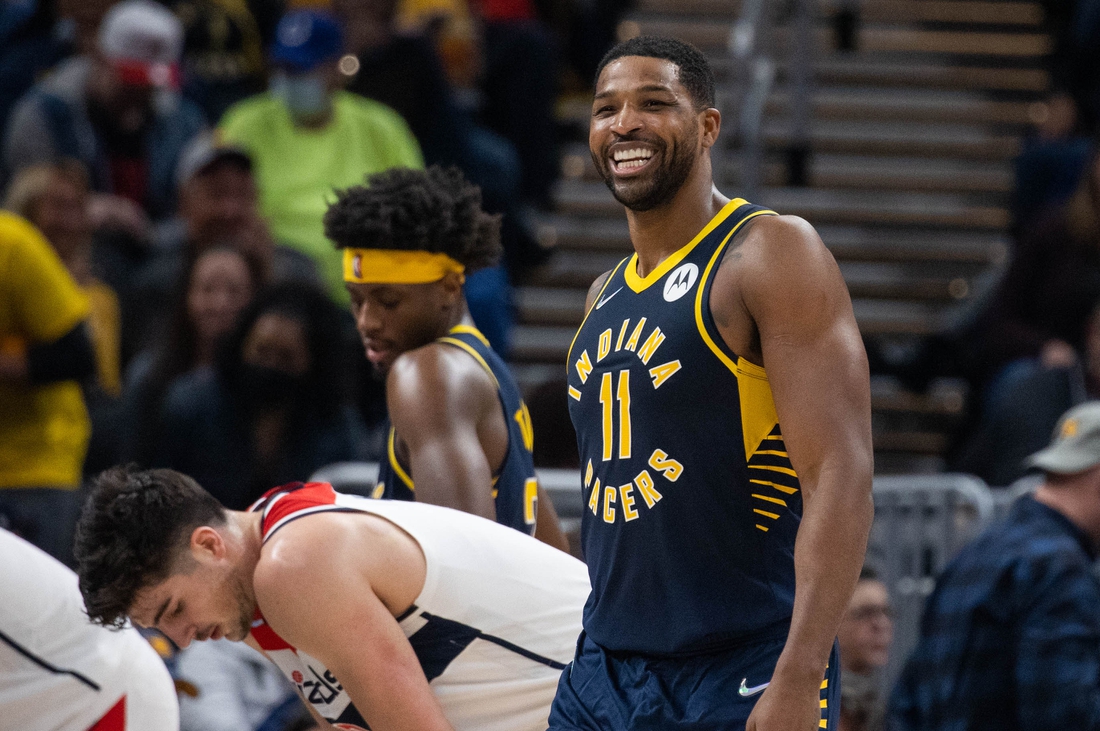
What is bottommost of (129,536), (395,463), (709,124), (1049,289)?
(1049,289)

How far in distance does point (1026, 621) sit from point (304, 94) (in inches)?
180

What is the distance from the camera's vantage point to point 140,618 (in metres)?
3.56

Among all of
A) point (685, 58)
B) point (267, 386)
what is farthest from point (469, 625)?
point (267, 386)

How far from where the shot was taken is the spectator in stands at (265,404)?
6449 mm

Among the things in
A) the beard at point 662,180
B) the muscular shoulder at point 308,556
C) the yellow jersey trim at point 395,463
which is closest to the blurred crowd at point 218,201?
the yellow jersey trim at point 395,463

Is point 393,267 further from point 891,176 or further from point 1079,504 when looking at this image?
point 891,176

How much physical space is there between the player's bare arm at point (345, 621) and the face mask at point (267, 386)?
314cm

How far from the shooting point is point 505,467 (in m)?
4.43

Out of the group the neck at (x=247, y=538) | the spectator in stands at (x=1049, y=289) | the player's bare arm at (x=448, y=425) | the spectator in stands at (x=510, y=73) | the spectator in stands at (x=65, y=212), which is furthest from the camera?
the spectator in stands at (x=510, y=73)

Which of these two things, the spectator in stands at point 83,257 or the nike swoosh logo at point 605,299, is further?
the spectator in stands at point 83,257

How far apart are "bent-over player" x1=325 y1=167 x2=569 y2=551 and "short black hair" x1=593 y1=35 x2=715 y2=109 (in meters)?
1.31

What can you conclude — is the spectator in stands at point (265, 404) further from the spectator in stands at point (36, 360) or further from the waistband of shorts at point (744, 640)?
the waistband of shorts at point (744, 640)

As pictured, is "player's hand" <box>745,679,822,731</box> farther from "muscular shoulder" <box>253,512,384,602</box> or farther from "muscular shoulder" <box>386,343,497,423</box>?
"muscular shoulder" <box>386,343,497,423</box>

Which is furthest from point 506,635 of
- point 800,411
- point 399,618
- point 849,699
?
point 849,699
